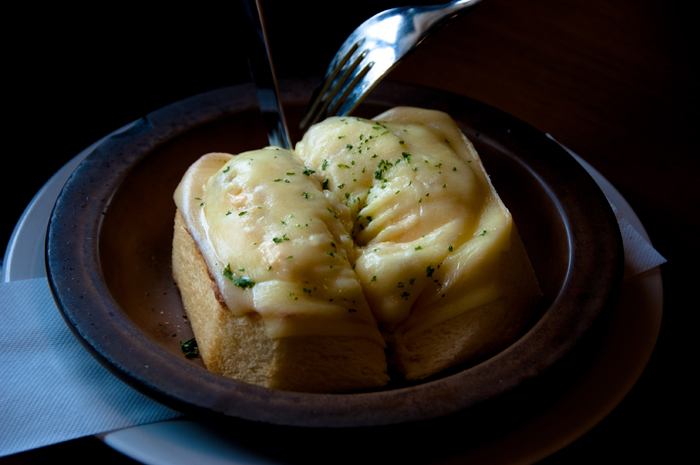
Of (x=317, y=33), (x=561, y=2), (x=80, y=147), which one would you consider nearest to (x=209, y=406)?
(x=80, y=147)

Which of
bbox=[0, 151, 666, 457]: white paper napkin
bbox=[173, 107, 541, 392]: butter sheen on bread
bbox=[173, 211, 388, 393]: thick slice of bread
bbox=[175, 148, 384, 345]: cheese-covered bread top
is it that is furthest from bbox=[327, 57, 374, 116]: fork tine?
bbox=[0, 151, 666, 457]: white paper napkin

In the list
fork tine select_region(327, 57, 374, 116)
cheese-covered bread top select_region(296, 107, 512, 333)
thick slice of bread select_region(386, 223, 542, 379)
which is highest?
fork tine select_region(327, 57, 374, 116)

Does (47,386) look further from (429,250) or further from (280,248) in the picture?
(429,250)

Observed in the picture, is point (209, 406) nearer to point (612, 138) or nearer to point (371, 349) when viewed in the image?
point (371, 349)

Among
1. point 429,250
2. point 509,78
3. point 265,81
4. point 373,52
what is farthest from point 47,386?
point 509,78

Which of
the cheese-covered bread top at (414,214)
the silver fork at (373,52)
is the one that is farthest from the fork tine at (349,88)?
the cheese-covered bread top at (414,214)

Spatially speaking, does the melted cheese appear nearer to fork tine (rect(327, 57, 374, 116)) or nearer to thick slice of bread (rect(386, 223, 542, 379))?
thick slice of bread (rect(386, 223, 542, 379))

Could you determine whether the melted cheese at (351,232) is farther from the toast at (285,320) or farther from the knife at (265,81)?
the knife at (265,81)
